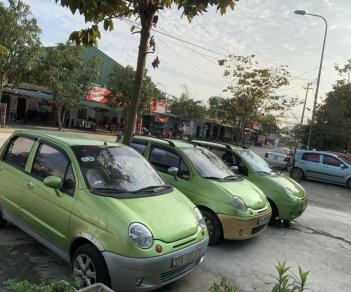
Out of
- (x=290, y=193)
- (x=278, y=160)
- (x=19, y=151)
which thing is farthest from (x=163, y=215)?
(x=278, y=160)

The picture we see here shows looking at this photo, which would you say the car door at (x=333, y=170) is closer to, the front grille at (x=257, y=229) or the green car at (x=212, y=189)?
the green car at (x=212, y=189)

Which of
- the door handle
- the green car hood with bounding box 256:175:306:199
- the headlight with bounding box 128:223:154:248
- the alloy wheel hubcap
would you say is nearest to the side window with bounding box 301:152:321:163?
the green car hood with bounding box 256:175:306:199

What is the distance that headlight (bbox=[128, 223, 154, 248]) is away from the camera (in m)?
3.92

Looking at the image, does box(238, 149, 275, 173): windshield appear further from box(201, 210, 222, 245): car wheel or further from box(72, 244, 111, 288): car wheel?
box(72, 244, 111, 288): car wheel

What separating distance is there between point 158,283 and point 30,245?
7.58 feet

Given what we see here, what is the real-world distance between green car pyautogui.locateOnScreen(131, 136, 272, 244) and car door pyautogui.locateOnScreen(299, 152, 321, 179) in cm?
1282

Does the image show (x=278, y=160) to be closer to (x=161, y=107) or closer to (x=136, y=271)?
(x=136, y=271)

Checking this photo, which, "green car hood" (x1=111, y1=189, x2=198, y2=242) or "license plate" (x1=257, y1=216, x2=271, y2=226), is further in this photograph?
"license plate" (x1=257, y1=216, x2=271, y2=226)

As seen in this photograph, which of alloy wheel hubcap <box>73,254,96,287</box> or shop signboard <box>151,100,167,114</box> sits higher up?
shop signboard <box>151,100,167,114</box>

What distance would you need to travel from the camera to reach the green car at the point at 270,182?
8094 mm

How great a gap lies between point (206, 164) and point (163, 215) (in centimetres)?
285

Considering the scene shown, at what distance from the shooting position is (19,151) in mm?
5660

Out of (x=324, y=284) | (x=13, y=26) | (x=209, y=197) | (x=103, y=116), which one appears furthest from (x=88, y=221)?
(x=103, y=116)

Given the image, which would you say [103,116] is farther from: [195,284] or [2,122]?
[195,284]
